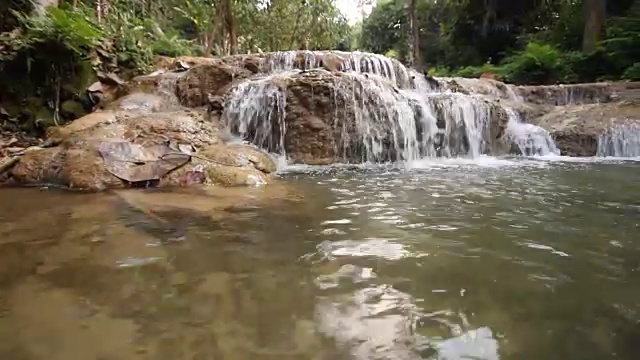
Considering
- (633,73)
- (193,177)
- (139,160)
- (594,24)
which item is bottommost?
(193,177)

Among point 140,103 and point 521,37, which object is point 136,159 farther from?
point 521,37

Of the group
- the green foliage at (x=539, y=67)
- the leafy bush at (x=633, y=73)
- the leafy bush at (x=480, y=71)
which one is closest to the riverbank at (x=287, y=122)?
the leafy bush at (x=633, y=73)

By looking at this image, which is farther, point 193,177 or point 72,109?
point 72,109

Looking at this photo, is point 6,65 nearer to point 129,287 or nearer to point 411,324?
point 129,287

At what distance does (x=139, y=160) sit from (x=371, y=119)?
3.77 m

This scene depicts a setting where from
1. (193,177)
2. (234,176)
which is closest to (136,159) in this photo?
(193,177)

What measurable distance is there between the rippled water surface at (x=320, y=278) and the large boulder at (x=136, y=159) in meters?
0.89

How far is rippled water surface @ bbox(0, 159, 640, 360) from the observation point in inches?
68.2

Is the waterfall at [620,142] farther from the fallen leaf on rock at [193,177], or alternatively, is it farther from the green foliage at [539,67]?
the fallen leaf on rock at [193,177]

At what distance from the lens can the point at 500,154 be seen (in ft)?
29.8

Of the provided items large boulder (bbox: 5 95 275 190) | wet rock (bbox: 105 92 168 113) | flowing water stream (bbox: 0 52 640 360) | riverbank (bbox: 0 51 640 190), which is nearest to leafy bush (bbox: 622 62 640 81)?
riverbank (bbox: 0 51 640 190)

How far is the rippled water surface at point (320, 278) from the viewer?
173cm

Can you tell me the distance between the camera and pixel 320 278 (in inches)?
93.4

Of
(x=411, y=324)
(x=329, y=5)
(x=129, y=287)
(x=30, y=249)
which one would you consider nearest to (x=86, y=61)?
(x=30, y=249)
